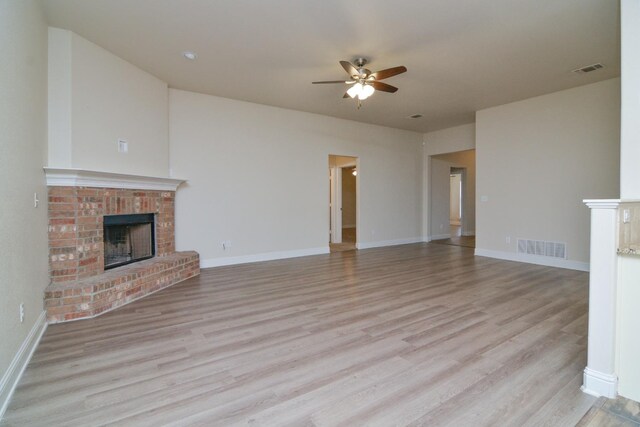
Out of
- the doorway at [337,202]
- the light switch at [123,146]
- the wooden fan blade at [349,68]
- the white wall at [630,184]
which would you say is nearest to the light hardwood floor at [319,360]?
the white wall at [630,184]

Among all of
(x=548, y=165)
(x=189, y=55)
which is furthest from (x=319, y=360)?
(x=548, y=165)

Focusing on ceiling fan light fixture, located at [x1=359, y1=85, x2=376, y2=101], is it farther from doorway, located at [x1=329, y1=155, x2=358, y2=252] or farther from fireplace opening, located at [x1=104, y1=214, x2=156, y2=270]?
fireplace opening, located at [x1=104, y1=214, x2=156, y2=270]

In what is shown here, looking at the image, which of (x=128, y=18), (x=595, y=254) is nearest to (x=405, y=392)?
(x=595, y=254)

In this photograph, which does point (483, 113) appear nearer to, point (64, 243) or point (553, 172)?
point (553, 172)

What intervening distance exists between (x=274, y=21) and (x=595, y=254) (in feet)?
10.7

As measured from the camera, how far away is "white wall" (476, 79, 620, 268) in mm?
4602

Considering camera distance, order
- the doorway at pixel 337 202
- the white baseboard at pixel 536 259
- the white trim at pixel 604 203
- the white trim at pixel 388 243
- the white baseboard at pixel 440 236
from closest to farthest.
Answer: the white trim at pixel 604 203, the white baseboard at pixel 536 259, the white trim at pixel 388 243, the doorway at pixel 337 202, the white baseboard at pixel 440 236

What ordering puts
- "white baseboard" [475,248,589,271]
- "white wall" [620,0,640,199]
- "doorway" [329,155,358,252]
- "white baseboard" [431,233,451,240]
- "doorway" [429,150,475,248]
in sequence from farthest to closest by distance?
"white baseboard" [431,233,451,240]
"doorway" [429,150,475,248]
"doorway" [329,155,358,252]
"white baseboard" [475,248,589,271]
"white wall" [620,0,640,199]

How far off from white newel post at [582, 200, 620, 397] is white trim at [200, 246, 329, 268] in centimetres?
475

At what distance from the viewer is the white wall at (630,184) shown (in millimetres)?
1786

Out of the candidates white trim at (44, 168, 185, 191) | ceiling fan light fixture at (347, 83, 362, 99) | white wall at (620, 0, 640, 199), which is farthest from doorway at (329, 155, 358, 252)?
white wall at (620, 0, 640, 199)

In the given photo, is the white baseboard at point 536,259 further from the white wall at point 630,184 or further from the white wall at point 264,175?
the white wall at point 630,184

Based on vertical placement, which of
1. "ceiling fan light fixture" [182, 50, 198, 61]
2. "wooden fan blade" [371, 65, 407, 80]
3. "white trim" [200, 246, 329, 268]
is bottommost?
"white trim" [200, 246, 329, 268]

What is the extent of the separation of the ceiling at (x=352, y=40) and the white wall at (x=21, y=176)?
2.35 ft
